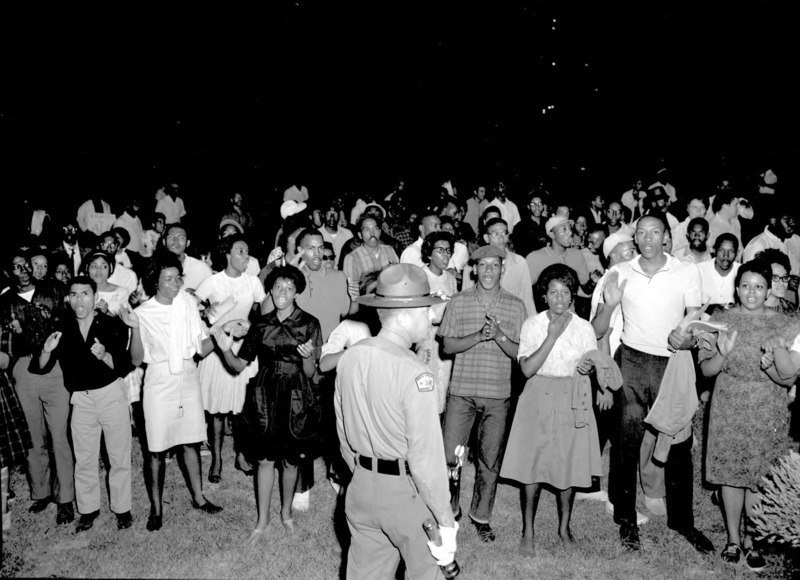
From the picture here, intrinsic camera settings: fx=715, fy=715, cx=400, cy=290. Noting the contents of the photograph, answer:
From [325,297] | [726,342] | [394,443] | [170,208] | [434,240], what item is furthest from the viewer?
[170,208]

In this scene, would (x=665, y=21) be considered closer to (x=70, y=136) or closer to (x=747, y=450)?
(x=70, y=136)

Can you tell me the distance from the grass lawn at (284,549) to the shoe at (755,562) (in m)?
0.05

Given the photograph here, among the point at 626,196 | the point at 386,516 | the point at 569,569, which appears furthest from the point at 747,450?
the point at 626,196

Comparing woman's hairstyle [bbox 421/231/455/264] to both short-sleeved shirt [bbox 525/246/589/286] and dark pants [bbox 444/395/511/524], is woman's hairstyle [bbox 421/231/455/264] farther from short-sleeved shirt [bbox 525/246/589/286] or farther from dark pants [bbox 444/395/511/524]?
dark pants [bbox 444/395/511/524]

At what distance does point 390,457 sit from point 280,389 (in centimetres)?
196

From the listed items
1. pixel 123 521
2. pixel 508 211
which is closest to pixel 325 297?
pixel 123 521

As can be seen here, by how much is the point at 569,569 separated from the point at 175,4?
18.5m

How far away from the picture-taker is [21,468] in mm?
6762

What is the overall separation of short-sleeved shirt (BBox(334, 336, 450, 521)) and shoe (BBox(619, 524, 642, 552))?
8.55 ft

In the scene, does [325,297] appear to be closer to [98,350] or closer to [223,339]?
[223,339]

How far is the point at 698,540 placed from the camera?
5.40 m

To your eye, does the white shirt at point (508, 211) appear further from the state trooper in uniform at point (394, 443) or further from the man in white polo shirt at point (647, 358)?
the state trooper in uniform at point (394, 443)

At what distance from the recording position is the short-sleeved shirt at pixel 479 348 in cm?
552

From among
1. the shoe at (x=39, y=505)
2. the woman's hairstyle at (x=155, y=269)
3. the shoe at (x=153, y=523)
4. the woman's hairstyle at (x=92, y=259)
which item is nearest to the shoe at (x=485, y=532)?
the shoe at (x=153, y=523)
